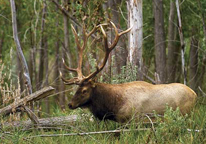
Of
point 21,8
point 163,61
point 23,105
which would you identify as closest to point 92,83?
point 23,105

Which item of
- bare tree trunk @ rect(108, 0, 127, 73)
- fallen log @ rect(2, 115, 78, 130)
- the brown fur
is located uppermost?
bare tree trunk @ rect(108, 0, 127, 73)

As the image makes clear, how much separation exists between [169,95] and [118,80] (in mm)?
1378

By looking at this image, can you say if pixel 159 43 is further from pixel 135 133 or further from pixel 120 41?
pixel 135 133

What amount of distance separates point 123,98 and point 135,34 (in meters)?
1.84

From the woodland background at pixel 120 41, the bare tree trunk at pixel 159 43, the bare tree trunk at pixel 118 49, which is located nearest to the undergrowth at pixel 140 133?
the woodland background at pixel 120 41

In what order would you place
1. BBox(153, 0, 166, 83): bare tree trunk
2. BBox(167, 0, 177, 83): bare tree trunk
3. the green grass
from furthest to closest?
BBox(167, 0, 177, 83): bare tree trunk → BBox(153, 0, 166, 83): bare tree trunk → the green grass

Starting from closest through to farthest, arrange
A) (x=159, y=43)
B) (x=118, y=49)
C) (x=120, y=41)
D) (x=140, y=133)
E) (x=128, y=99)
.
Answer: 1. (x=140, y=133)
2. (x=128, y=99)
3. (x=118, y=49)
4. (x=120, y=41)
5. (x=159, y=43)

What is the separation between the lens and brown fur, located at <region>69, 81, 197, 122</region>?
7.11 meters

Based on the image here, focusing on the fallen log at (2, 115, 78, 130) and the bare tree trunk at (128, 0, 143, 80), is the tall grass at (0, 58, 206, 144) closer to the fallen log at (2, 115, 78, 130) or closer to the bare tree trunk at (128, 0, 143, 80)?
the fallen log at (2, 115, 78, 130)

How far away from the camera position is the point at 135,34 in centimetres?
862

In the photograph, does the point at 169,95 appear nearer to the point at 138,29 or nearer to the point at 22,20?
the point at 138,29

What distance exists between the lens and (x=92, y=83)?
7.23 metres

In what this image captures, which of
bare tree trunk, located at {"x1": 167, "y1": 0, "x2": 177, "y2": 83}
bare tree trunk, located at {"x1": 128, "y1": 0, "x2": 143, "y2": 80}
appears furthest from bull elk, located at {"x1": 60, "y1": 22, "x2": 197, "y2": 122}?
bare tree trunk, located at {"x1": 167, "y1": 0, "x2": 177, "y2": 83}

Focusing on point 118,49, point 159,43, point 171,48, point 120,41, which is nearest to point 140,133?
point 118,49
